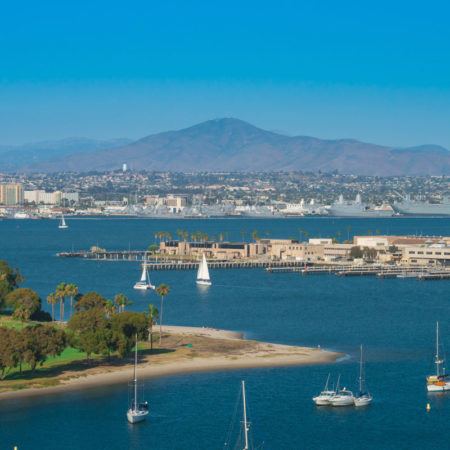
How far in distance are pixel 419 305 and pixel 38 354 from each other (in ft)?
105

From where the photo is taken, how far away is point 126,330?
41656 mm

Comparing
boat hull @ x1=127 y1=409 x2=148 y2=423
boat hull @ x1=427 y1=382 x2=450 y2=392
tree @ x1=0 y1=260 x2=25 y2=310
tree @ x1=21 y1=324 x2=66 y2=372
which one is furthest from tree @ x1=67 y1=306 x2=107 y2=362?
boat hull @ x1=427 y1=382 x2=450 y2=392

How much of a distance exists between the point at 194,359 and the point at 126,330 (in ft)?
9.97

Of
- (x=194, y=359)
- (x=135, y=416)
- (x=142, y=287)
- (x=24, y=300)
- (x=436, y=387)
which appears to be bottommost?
(x=135, y=416)

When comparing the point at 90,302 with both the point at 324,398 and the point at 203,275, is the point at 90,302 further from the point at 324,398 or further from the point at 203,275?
the point at 203,275

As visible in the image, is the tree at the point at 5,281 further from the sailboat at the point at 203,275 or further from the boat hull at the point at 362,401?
the boat hull at the point at 362,401

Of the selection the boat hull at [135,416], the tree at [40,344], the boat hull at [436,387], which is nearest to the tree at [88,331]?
the tree at [40,344]

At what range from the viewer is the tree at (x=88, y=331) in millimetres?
39469

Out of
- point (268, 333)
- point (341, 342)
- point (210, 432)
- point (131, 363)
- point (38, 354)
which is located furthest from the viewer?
point (268, 333)

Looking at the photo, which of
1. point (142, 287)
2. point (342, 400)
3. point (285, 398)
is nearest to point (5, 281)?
point (142, 287)

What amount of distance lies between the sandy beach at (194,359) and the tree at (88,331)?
89 cm

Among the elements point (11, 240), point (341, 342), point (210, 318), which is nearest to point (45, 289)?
point (210, 318)

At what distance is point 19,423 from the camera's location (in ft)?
107

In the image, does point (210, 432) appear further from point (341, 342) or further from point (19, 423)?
point (341, 342)
